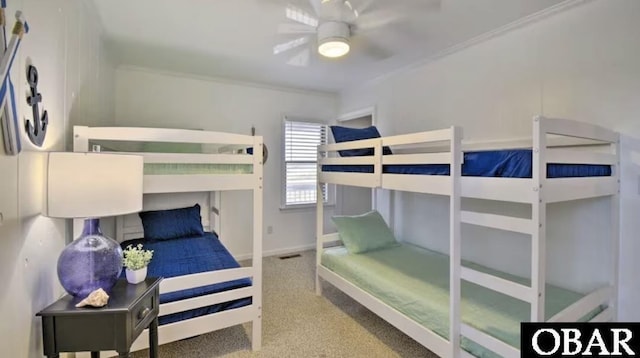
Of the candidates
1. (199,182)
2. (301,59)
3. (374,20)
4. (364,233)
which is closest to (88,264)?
(199,182)

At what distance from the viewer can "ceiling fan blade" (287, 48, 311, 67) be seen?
3021 mm

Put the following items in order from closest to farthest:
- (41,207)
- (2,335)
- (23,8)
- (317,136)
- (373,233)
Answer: (2,335) → (23,8) → (41,207) → (373,233) → (317,136)

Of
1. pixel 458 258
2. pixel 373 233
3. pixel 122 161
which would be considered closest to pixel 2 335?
pixel 122 161

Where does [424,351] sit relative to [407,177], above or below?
below

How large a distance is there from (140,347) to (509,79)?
10.8ft

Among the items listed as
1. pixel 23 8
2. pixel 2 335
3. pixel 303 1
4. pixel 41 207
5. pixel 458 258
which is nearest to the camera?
pixel 2 335

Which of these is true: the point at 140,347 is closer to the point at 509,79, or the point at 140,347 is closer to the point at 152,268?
the point at 152,268

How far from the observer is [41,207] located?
1354mm

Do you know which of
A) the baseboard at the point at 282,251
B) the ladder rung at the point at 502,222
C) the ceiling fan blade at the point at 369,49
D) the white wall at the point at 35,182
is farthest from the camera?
the baseboard at the point at 282,251

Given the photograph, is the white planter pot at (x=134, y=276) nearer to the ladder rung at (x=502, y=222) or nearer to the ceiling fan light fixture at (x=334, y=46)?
the ladder rung at (x=502, y=222)

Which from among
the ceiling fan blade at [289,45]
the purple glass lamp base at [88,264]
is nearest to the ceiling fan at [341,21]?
the ceiling fan blade at [289,45]

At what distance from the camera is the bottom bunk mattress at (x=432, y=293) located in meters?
1.69

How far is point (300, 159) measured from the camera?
4523 millimetres

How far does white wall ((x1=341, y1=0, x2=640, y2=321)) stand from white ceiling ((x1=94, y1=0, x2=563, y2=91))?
226 mm
